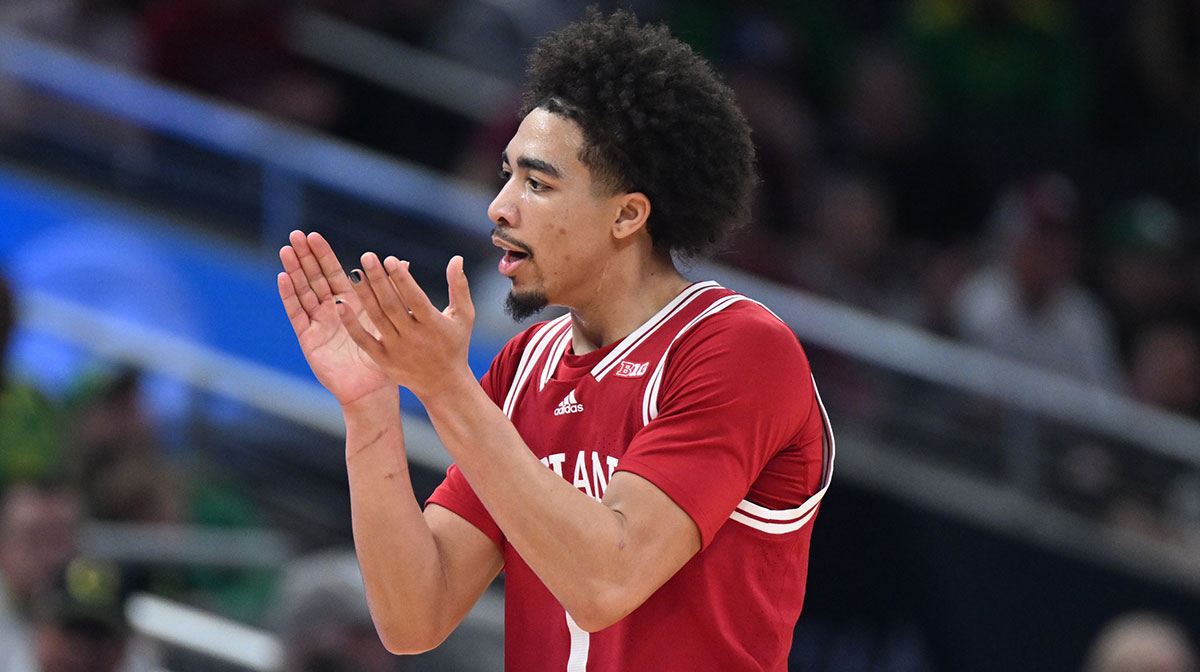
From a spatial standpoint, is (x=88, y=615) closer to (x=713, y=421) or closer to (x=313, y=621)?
(x=313, y=621)

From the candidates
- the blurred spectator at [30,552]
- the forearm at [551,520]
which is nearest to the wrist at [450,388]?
the forearm at [551,520]

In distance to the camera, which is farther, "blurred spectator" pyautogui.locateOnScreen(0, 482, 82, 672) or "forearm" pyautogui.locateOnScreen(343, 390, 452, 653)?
"blurred spectator" pyautogui.locateOnScreen(0, 482, 82, 672)

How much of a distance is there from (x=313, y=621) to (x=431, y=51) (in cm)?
462

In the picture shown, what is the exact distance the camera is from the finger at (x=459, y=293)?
240 centimetres

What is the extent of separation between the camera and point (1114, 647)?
588 centimetres

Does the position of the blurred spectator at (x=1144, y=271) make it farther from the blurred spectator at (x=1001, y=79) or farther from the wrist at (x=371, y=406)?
the wrist at (x=371, y=406)

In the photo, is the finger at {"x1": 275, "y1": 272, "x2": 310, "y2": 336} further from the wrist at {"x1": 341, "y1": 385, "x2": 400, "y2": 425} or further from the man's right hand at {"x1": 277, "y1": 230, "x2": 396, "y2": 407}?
the wrist at {"x1": 341, "y1": 385, "x2": 400, "y2": 425}

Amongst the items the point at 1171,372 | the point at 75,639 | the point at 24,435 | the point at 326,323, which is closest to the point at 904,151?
the point at 1171,372

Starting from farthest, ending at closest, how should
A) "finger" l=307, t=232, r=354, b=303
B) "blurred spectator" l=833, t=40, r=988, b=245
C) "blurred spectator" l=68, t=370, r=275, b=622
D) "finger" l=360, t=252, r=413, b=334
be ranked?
"blurred spectator" l=833, t=40, r=988, b=245 < "blurred spectator" l=68, t=370, r=275, b=622 < "finger" l=307, t=232, r=354, b=303 < "finger" l=360, t=252, r=413, b=334

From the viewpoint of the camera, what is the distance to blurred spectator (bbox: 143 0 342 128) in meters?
7.75

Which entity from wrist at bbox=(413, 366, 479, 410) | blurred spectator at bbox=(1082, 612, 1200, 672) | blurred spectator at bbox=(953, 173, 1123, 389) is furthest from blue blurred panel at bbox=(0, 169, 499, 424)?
wrist at bbox=(413, 366, 479, 410)

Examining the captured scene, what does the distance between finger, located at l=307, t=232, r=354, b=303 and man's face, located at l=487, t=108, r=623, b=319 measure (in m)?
0.26

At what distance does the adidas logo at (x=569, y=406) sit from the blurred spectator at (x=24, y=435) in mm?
3172

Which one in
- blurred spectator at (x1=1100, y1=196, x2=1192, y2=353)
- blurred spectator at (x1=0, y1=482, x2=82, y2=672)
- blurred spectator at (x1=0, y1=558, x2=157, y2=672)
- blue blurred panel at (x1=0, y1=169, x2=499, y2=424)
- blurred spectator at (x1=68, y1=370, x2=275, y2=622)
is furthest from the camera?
blurred spectator at (x1=1100, y1=196, x2=1192, y2=353)
